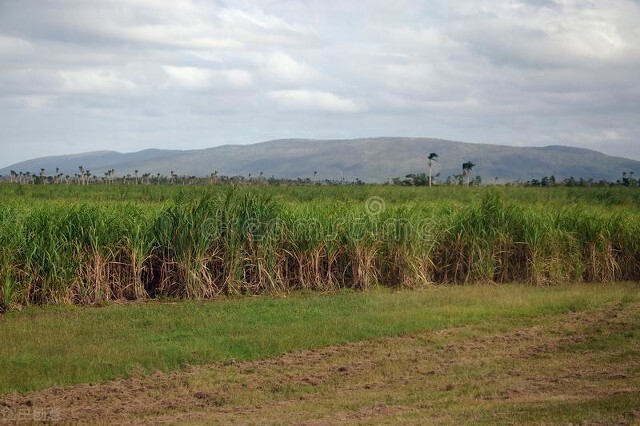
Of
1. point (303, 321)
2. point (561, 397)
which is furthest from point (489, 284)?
point (561, 397)

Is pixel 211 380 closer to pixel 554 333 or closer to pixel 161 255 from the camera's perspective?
pixel 554 333

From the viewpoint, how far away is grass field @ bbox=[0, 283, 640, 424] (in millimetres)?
9008

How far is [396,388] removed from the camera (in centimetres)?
1006

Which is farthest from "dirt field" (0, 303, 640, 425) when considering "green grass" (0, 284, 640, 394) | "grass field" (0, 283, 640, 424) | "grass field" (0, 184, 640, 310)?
"grass field" (0, 184, 640, 310)

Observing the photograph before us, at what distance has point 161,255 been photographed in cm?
1770

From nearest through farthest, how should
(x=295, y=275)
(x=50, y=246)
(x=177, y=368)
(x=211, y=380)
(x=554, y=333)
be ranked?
(x=211, y=380) → (x=177, y=368) → (x=554, y=333) → (x=50, y=246) → (x=295, y=275)

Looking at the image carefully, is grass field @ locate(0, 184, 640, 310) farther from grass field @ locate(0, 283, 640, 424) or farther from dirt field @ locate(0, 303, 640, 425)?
dirt field @ locate(0, 303, 640, 425)

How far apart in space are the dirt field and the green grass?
52 cm

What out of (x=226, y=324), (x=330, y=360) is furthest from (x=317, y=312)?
(x=330, y=360)

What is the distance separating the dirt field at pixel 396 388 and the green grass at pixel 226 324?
20.4 inches

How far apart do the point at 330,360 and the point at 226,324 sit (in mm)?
2952

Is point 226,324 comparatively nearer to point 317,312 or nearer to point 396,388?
point 317,312

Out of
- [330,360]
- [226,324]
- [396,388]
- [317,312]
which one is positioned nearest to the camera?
[396,388]

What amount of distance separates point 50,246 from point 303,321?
18.5 ft
